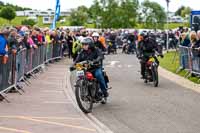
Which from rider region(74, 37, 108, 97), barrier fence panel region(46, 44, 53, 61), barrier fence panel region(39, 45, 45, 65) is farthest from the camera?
barrier fence panel region(46, 44, 53, 61)

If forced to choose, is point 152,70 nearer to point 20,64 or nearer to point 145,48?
point 145,48

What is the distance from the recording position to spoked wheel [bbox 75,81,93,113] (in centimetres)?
1360

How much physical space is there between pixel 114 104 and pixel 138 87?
447 centimetres

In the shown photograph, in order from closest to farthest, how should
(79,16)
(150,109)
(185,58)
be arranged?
1. (150,109)
2. (185,58)
3. (79,16)

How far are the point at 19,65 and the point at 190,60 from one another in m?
7.73

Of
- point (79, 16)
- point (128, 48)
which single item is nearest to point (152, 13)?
point (79, 16)

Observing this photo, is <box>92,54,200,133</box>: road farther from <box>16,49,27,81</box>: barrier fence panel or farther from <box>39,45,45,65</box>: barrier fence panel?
<box>39,45,45,65</box>: barrier fence panel

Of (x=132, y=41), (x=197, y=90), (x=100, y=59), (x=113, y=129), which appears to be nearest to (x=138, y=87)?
(x=197, y=90)

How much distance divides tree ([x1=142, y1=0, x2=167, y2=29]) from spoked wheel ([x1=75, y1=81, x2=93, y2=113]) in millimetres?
67105

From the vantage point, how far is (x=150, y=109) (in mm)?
14320

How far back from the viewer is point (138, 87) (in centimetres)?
1970

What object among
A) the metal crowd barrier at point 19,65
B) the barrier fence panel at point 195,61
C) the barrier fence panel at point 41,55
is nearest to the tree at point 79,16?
the metal crowd barrier at point 19,65

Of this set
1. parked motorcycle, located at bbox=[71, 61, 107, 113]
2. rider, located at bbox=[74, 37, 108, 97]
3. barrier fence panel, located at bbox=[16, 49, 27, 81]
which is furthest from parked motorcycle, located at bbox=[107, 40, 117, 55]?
parked motorcycle, located at bbox=[71, 61, 107, 113]

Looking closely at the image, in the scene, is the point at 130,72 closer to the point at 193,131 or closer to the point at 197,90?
the point at 197,90
